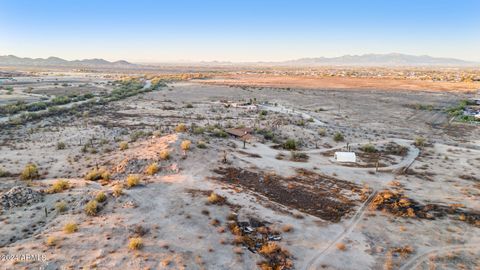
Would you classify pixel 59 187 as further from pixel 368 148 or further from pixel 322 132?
pixel 322 132

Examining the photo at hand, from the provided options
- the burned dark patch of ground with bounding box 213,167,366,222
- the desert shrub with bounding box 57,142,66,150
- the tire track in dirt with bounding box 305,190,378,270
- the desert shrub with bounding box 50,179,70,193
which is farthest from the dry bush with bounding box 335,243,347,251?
the desert shrub with bounding box 57,142,66,150

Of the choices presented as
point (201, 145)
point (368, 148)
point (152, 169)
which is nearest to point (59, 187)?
point (152, 169)

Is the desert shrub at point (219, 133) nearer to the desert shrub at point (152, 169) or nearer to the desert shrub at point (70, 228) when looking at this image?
the desert shrub at point (152, 169)

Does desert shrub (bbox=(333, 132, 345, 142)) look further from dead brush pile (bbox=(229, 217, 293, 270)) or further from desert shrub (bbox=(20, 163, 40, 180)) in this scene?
desert shrub (bbox=(20, 163, 40, 180))

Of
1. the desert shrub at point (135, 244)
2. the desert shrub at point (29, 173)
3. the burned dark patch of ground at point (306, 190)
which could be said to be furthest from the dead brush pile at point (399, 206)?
the desert shrub at point (29, 173)

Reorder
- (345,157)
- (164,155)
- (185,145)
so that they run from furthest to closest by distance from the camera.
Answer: (345,157)
(185,145)
(164,155)

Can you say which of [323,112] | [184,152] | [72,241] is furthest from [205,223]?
[323,112]
